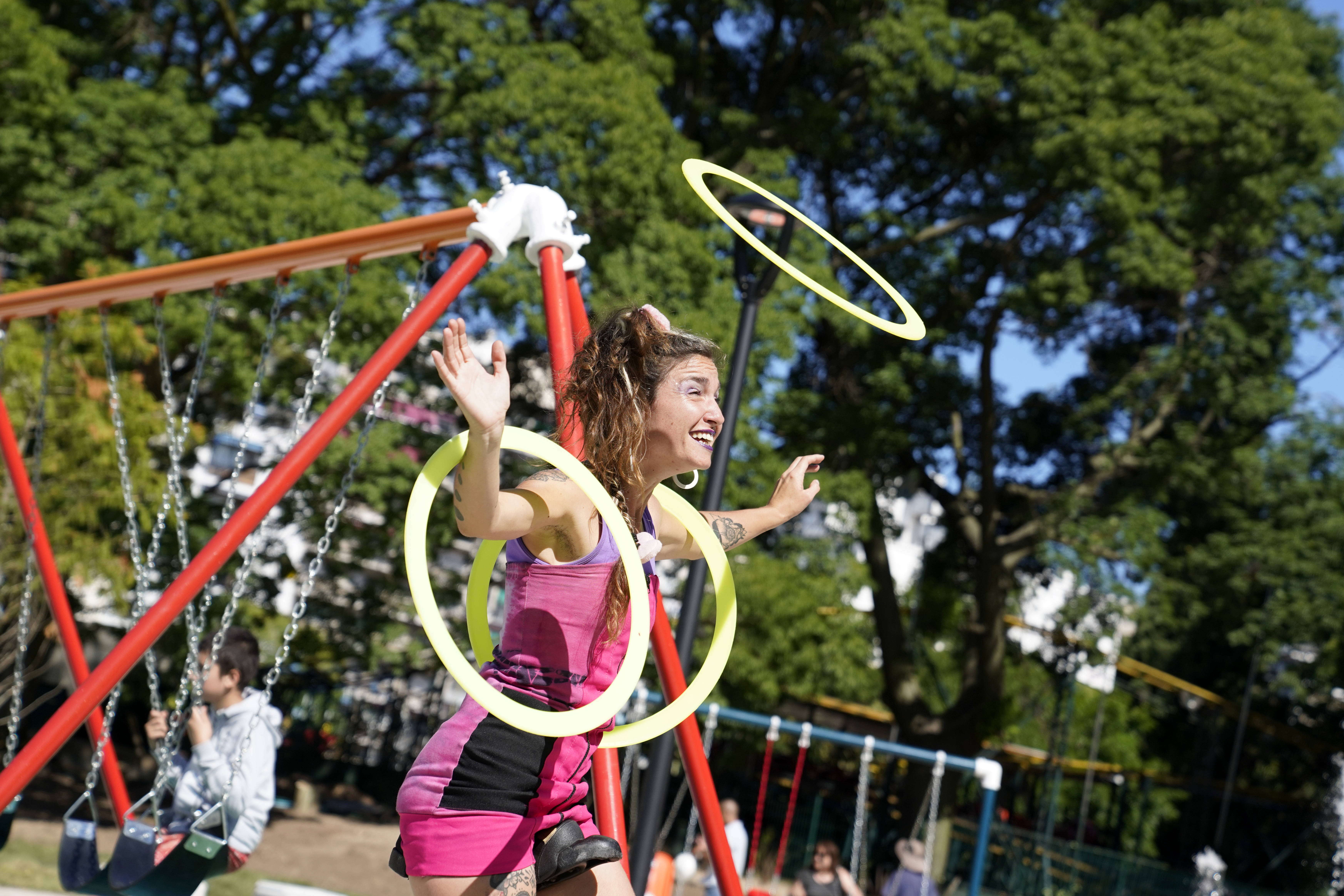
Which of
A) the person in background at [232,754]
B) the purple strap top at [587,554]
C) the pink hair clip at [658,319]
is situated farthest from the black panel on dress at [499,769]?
the person in background at [232,754]

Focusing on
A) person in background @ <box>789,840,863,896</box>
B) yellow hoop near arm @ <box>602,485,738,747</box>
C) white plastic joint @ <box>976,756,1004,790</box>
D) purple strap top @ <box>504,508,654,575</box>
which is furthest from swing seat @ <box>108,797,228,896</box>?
white plastic joint @ <box>976,756,1004,790</box>

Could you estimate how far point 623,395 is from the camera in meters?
2.44

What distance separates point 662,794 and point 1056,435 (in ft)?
45.4

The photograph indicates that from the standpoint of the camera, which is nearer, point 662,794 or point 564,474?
point 564,474

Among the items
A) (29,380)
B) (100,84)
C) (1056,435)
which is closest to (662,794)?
(29,380)

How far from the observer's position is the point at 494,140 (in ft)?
45.9

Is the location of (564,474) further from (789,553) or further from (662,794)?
(789,553)

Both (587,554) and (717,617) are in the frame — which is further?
(717,617)

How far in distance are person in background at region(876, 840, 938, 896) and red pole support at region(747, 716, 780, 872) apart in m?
1.45

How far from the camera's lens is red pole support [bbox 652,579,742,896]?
3.69 metres

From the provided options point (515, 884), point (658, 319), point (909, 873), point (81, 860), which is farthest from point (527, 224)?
point (909, 873)

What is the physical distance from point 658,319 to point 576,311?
5.21 ft

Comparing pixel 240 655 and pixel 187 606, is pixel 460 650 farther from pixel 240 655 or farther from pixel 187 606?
pixel 240 655

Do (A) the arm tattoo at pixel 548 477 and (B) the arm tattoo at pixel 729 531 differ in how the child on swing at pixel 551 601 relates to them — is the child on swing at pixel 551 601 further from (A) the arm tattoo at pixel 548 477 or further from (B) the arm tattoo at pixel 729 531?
(B) the arm tattoo at pixel 729 531
